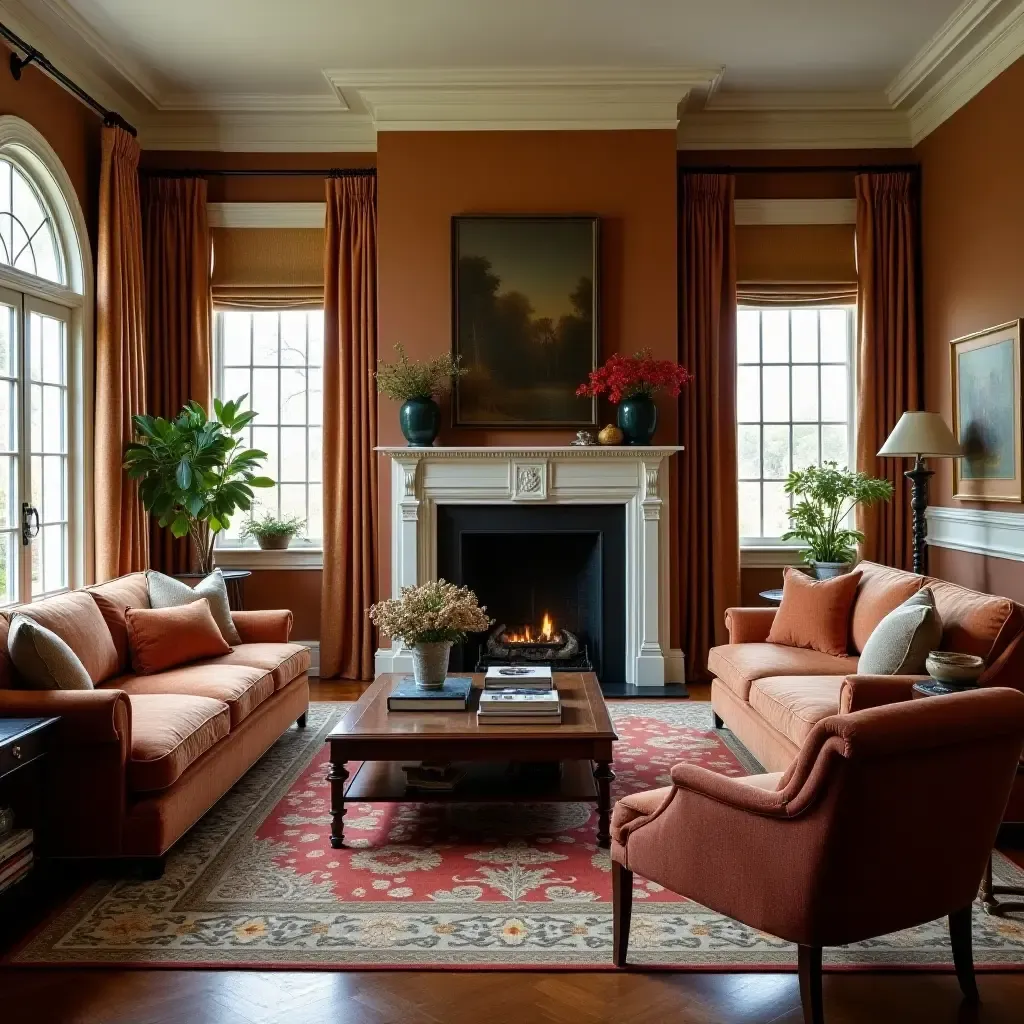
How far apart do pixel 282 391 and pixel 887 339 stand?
4.08m

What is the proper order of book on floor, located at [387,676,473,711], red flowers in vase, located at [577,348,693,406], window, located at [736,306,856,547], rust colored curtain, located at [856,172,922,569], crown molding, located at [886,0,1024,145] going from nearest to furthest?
book on floor, located at [387,676,473,711] < crown molding, located at [886,0,1024,145] < red flowers in vase, located at [577,348,693,406] < rust colored curtain, located at [856,172,922,569] < window, located at [736,306,856,547]

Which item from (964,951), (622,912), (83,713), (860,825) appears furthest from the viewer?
(83,713)

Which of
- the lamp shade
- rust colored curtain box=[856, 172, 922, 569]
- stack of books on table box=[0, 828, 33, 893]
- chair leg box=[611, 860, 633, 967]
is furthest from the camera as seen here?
rust colored curtain box=[856, 172, 922, 569]

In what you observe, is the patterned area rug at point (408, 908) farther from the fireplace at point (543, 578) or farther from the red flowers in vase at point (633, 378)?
the red flowers in vase at point (633, 378)

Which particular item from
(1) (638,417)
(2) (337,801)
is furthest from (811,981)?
A: (1) (638,417)

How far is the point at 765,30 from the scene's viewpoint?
534 centimetres

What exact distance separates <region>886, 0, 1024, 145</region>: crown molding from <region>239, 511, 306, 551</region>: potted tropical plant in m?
4.78

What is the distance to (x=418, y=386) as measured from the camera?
19.6 feet

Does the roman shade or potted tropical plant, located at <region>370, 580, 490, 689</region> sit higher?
the roman shade

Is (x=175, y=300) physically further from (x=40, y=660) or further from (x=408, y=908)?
(x=408, y=908)

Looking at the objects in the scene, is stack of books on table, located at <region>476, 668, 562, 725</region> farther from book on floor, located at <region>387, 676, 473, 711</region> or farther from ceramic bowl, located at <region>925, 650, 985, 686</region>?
ceramic bowl, located at <region>925, 650, 985, 686</region>

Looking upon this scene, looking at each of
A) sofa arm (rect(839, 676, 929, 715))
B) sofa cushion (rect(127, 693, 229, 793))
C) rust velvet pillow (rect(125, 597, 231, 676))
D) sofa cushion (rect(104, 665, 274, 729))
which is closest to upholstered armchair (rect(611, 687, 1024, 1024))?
sofa arm (rect(839, 676, 929, 715))

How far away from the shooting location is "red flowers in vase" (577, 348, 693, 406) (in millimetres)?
5887

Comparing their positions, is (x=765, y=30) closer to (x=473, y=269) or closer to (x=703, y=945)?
(x=473, y=269)
